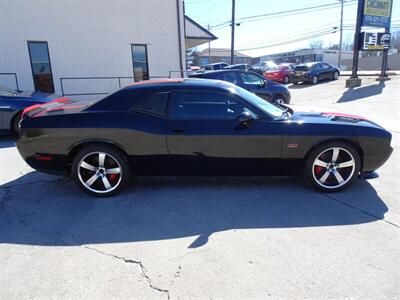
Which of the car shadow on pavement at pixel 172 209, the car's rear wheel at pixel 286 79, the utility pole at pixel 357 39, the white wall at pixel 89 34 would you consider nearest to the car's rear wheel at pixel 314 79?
the car's rear wheel at pixel 286 79

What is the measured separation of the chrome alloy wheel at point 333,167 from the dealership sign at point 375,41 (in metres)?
15.4

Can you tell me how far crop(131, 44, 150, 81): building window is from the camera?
14.2m

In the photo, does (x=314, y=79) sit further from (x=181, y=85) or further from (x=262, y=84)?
(x=181, y=85)

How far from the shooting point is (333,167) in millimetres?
3869

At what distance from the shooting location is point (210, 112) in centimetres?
385

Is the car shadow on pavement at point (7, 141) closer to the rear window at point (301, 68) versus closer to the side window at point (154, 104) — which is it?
the side window at point (154, 104)

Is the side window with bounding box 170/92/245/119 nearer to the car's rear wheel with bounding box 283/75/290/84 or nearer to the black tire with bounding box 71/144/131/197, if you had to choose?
the black tire with bounding box 71/144/131/197

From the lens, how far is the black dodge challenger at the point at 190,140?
3.77 meters

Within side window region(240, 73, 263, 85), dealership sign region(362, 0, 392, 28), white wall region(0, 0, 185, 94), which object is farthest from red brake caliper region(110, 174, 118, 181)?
dealership sign region(362, 0, 392, 28)

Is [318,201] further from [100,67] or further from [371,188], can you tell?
[100,67]

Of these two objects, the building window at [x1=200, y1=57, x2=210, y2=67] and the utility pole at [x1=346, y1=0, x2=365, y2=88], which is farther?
the building window at [x1=200, y1=57, x2=210, y2=67]

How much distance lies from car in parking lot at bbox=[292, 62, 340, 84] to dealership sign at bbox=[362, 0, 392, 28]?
15.7 ft

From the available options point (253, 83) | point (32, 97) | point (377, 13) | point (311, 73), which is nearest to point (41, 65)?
point (32, 97)

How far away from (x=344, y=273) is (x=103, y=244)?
217 cm
